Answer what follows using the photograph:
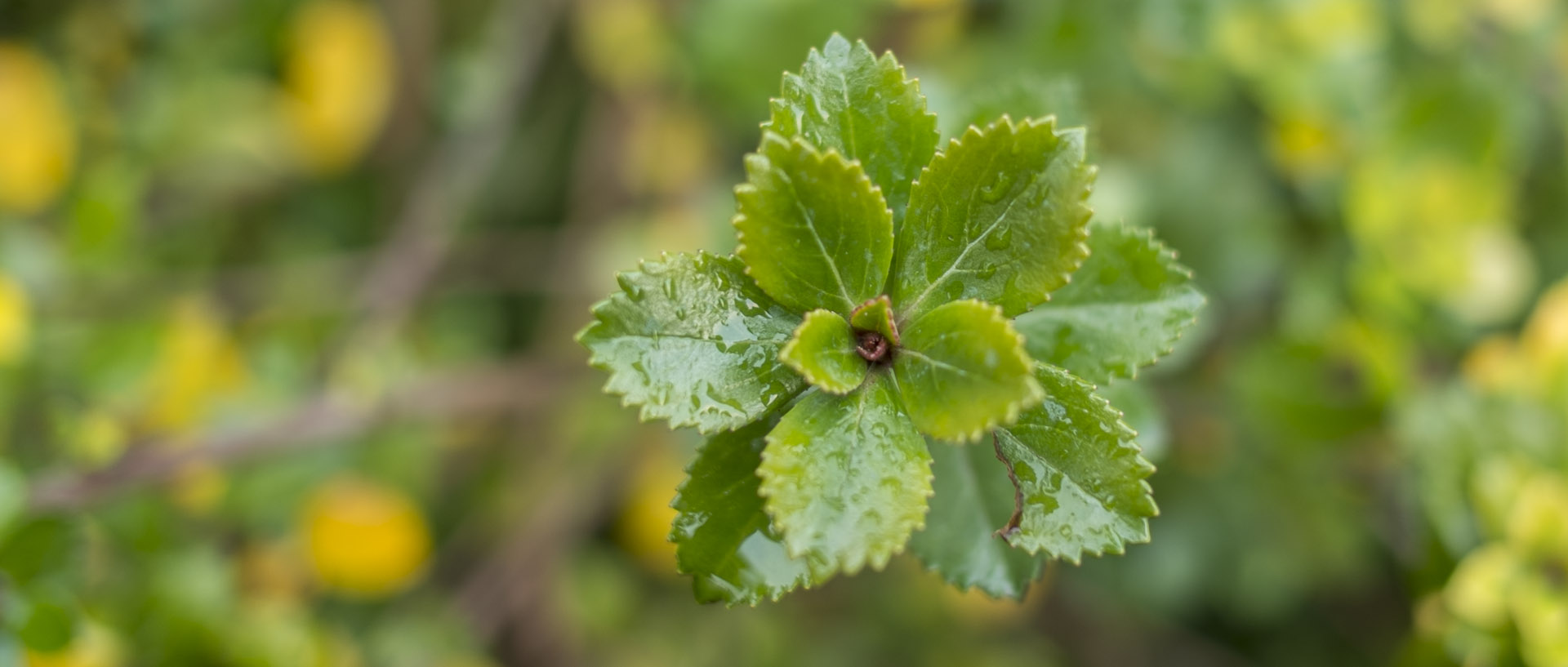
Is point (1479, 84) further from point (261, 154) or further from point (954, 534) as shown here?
point (261, 154)

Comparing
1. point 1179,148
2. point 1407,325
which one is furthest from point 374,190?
point 1407,325

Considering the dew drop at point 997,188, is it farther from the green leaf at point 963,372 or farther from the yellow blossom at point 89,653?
the yellow blossom at point 89,653

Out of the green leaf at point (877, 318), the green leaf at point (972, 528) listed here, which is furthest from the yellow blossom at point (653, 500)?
the green leaf at point (877, 318)

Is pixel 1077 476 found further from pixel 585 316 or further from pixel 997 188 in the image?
pixel 585 316

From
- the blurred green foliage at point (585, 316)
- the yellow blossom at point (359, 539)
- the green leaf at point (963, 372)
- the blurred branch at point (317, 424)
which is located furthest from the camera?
the yellow blossom at point (359, 539)

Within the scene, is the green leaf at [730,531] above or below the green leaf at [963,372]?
below

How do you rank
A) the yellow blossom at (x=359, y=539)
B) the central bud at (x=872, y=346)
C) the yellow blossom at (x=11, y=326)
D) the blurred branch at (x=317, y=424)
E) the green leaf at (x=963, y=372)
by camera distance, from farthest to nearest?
1. the yellow blossom at (x=359, y=539)
2. the yellow blossom at (x=11, y=326)
3. the blurred branch at (x=317, y=424)
4. the central bud at (x=872, y=346)
5. the green leaf at (x=963, y=372)

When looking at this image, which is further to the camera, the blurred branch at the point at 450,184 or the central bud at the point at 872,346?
the blurred branch at the point at 450,184
